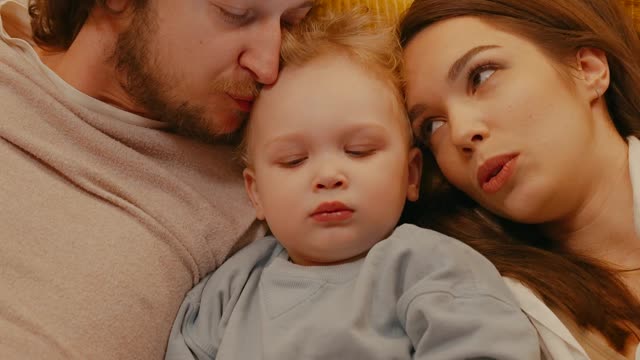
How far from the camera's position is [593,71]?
1.23m

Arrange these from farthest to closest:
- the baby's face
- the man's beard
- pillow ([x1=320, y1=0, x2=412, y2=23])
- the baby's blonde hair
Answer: pillow ([x1=320, y1=0, x2=412, y2=23]), the man's beard, the baby's blonde hair, the baby's face

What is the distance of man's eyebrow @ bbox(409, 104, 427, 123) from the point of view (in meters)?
1.21

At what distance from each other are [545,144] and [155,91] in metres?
0.80

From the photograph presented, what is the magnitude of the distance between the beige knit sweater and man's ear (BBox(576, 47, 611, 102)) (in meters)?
0.73

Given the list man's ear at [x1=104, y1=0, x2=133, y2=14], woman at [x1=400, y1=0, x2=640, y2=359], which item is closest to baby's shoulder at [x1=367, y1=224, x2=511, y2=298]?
woman at [x1=400, y1=0, x2=640, y2=359]

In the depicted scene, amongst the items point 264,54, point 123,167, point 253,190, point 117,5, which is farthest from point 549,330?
point 117,5

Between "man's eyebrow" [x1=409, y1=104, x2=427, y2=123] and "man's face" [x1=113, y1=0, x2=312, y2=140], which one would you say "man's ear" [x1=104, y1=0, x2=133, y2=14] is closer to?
"man's face" [x1=113, y1=0, x2=312, y2=140]

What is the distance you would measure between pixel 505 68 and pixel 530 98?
3.1 inches

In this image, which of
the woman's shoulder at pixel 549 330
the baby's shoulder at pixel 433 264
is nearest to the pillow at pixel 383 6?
the baby's shoulder at pixel 433 264

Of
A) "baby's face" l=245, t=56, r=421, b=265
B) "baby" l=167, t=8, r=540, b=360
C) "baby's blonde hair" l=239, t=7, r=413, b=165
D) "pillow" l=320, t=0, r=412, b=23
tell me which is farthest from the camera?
"pillow" l=320, t=0, r=412, b=23

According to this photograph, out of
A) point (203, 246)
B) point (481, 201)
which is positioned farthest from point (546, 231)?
point (203, 246)

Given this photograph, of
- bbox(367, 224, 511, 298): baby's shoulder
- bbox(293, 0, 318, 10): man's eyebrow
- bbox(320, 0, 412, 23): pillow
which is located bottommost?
bbox(367, 224, 511, 298): baby's shoulder

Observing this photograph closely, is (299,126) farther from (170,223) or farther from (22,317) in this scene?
(22,317)

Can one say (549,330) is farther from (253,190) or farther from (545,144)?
(253,190)
